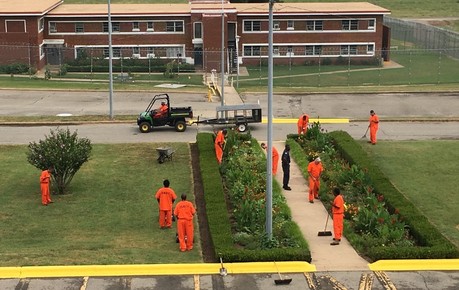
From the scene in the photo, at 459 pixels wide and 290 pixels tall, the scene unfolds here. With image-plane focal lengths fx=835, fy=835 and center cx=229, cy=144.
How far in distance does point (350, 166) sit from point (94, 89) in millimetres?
24990

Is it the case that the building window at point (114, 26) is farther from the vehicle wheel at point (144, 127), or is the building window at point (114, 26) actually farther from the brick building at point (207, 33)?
the vehicle wheel at point (144, 127)

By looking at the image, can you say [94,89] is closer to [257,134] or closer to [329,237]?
[257,134]

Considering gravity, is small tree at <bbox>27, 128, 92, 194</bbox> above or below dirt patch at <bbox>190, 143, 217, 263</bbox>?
above

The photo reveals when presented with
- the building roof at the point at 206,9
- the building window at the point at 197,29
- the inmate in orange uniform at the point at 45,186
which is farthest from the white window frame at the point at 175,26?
the inmate in orange uniform at the point at 45,186

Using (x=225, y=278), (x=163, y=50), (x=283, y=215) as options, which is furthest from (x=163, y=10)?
(x=225, y=278)

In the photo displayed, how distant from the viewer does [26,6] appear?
6444cm

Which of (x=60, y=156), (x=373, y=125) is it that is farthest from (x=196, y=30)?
(x=60, y=156)

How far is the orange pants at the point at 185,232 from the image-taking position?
65.4ft

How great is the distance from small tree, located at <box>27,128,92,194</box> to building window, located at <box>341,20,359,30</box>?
42237 mm

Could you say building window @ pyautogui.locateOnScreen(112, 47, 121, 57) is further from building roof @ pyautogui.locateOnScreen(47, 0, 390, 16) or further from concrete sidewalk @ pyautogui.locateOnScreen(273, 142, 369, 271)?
concrete sidewalk @ pyautogui.locateOnScreen(273, 142, 369, 271)

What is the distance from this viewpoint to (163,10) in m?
65.1

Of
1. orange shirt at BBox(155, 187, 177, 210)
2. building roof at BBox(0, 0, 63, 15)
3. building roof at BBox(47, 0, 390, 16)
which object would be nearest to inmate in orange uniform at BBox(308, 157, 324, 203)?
orange shirt at BBox(155, 187, 177, 210)

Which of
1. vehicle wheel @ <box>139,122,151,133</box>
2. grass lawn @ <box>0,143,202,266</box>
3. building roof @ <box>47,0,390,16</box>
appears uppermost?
building roof @ <box>47,0,390,16</box>

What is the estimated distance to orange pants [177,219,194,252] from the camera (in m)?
19.9
